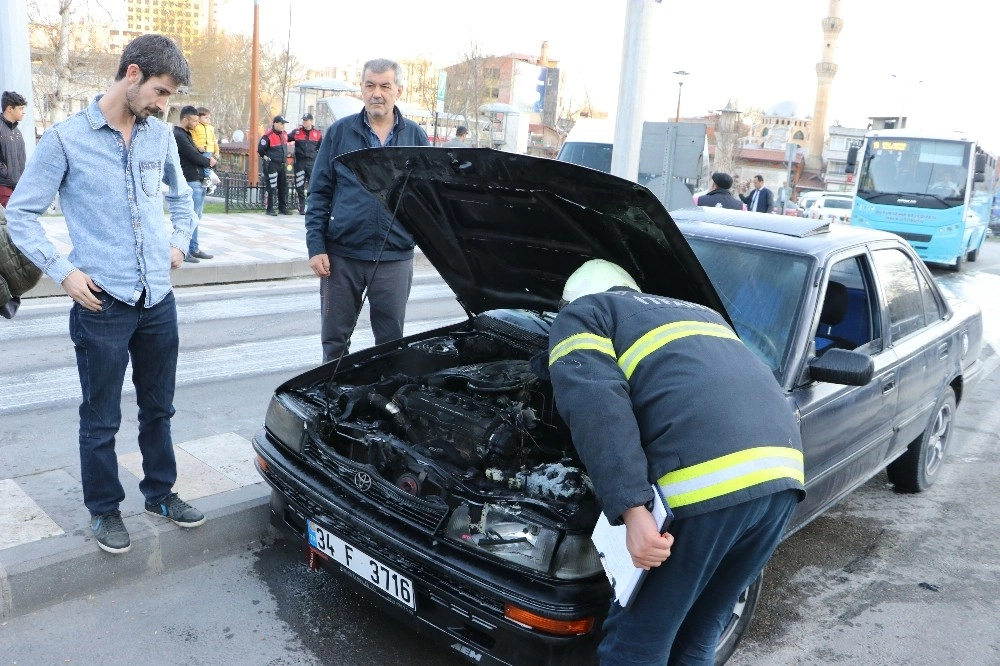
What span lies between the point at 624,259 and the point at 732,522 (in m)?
1.24

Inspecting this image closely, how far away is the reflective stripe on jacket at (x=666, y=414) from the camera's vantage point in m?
2.09

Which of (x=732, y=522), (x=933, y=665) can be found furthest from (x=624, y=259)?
(x=933, y=665)

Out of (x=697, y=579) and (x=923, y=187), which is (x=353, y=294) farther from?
(x=923, y=187)

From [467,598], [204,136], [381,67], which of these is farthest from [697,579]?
[204,136]

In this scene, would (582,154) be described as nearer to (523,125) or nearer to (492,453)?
(492,453)

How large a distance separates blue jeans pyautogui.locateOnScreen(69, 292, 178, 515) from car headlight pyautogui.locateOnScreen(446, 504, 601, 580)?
1.49 metres

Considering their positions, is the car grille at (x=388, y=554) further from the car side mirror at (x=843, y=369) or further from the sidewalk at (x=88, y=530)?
the car side mirror at (x=843, y=369)

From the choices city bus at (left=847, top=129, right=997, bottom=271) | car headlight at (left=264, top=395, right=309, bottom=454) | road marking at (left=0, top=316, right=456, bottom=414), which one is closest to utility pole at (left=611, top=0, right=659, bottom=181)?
road marking at (left=0, top=316, right=456, bottom=414)

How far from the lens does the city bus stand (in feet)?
58.0

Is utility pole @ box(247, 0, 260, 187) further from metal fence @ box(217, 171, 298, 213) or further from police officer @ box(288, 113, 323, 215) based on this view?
police officer @ box(288, 113, 323, 215)

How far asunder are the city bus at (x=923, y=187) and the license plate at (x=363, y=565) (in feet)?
57.0

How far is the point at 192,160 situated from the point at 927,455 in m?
9.36

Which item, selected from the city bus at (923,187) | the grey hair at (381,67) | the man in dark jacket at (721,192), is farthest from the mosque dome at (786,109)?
the grey hair at (381,67)

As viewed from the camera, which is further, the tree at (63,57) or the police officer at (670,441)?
the tree at (63,57)
